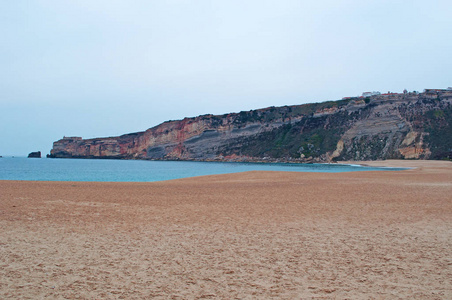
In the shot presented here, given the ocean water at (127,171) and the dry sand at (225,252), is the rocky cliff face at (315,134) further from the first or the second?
the dry sand at (225,252)

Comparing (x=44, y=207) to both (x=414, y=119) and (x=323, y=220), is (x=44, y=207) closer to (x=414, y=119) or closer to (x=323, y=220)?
(x=323, y=220)

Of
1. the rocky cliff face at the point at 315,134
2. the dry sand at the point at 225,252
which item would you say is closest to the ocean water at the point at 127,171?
the rocky cliff face at the point at 315,134


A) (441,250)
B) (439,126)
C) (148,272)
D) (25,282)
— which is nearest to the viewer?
(25,282)

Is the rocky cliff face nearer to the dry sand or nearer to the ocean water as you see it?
the ocean water

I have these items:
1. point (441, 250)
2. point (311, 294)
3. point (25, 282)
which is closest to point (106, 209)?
point (25, 282)

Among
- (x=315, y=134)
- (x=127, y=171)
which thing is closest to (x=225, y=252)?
(x=127, y=171)

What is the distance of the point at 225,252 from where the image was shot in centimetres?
577

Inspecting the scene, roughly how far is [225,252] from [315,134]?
Answer: 260ft

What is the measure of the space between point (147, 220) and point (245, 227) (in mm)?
2710

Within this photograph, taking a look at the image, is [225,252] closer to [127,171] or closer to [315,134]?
A: [127,171]

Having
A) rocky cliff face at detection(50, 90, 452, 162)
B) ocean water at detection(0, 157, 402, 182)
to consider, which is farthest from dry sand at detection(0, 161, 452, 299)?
rocky cliff face at detection(50, 90, 452, 162)

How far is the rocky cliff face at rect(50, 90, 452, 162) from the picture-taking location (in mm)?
65119

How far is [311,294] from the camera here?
13.1ft

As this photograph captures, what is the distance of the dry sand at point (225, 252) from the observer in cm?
416
